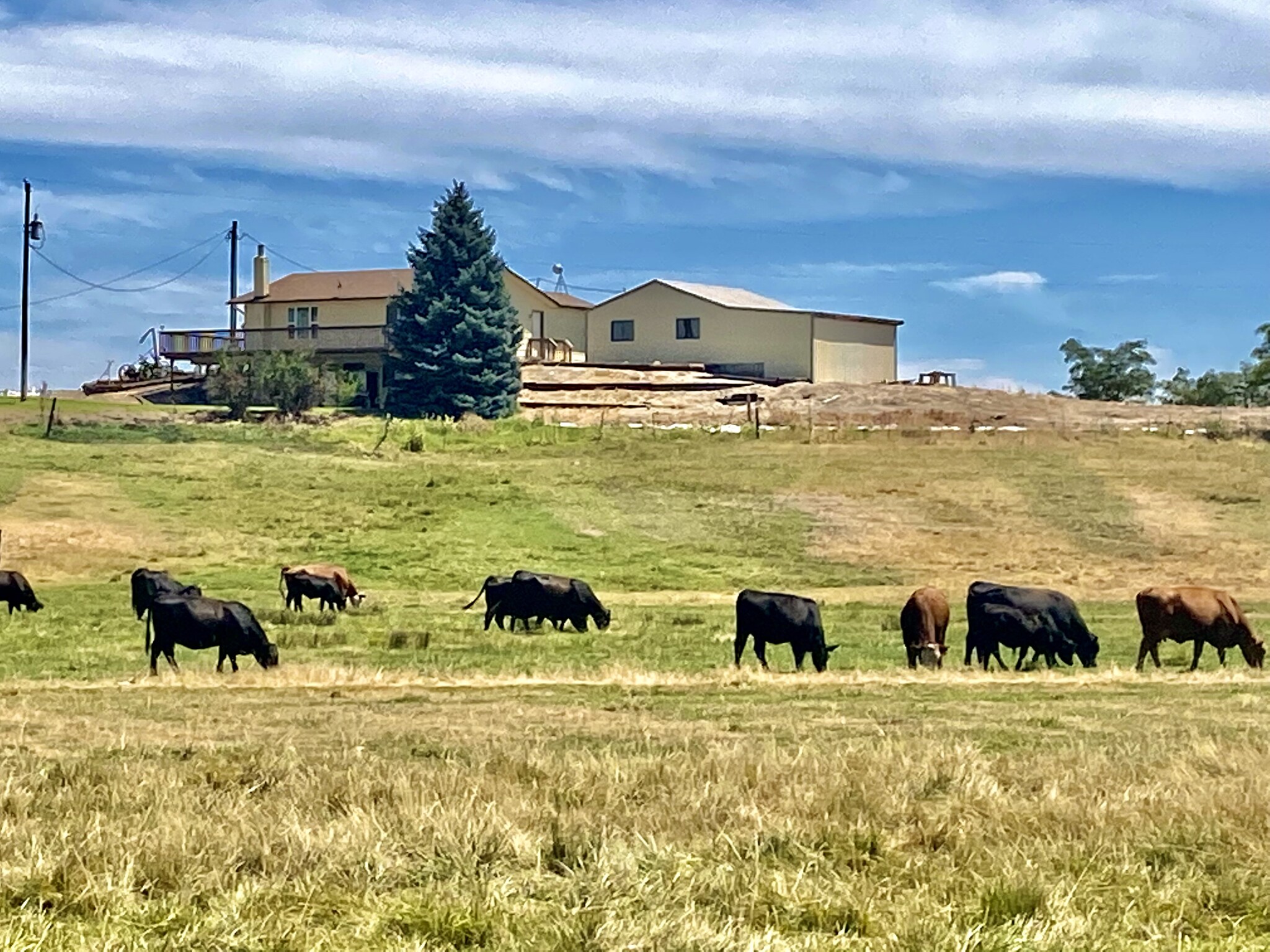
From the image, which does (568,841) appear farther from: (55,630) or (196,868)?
(55,630)

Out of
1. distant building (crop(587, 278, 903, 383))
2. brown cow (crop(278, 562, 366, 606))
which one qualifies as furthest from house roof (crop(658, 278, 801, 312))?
brown cow (crop(278, 562, 366, 606))

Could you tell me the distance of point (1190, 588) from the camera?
26.2m

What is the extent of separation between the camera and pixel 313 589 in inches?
1347

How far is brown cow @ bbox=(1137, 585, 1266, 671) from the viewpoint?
2602 centimetres

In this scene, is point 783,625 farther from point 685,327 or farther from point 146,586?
point 685,327

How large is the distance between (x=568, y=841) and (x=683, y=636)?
19872 millimetres

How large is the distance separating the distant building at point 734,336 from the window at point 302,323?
13743 millimetres

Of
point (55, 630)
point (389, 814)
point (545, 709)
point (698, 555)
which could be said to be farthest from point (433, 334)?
point (389, 814)

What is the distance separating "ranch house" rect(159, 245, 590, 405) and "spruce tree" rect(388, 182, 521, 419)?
18.4 ft

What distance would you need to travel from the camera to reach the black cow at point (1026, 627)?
24859 millimetres

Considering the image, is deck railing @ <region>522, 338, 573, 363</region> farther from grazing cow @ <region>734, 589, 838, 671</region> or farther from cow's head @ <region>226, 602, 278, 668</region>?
cow's head @ <region>226, 602, 278, 668</region>

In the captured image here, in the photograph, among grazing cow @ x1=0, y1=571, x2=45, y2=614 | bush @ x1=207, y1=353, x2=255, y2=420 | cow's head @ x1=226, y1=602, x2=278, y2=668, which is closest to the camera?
cow's head @ x1=226, y1=602, x2=278, y2=668

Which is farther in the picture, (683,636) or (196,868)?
(683,636)

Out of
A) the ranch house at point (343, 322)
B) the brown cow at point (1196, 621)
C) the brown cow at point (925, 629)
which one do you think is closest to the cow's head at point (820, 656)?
the brown cow at point (925, 629)
